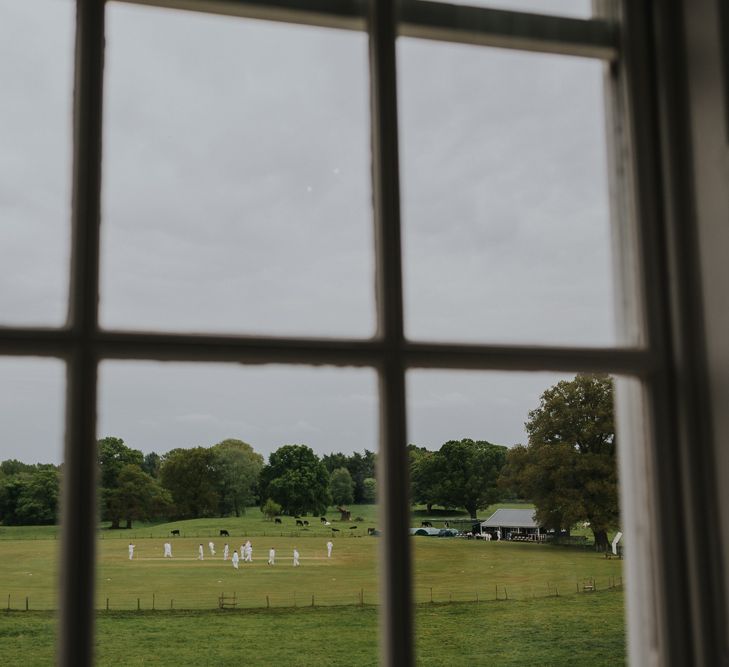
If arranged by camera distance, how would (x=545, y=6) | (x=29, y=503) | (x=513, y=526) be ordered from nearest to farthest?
(x=29, y=503) < (x=513, y=526) < (x=545, y=6)

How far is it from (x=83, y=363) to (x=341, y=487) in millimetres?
536

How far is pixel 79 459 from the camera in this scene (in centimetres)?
149

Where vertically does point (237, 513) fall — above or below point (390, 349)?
below

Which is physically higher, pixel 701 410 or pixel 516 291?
pixel 516 291

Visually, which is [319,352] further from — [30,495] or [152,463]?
[30,495]

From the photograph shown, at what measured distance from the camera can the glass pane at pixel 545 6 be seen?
1863 millimetres

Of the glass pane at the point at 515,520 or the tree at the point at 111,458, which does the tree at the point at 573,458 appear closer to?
the glass pane at the point at 515,520

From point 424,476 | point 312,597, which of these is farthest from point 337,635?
point 424,476

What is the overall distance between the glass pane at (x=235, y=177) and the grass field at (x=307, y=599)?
41cm

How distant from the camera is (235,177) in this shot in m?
1.70

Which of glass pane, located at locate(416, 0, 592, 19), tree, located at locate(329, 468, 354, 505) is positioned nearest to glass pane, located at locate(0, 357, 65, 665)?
tree, located at locate(329, 468, 354, 505)

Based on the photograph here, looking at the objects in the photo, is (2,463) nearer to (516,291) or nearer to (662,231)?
(516,291)

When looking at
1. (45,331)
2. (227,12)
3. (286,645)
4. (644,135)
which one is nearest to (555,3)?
(644,135)

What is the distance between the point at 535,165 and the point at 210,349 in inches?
31.8
